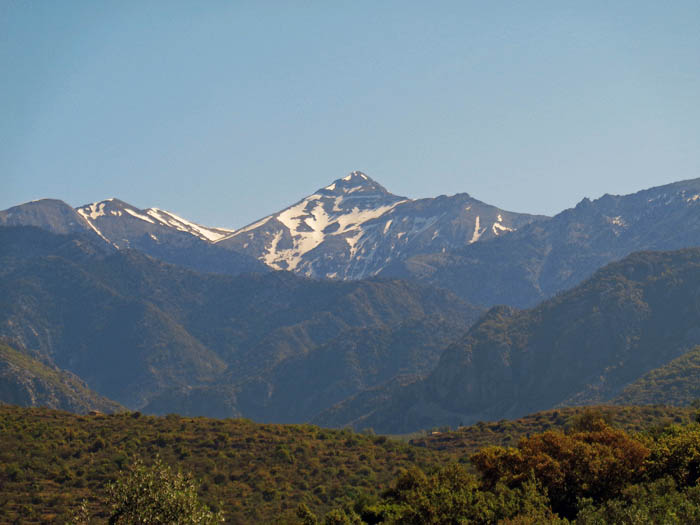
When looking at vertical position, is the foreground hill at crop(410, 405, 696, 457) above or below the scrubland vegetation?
below

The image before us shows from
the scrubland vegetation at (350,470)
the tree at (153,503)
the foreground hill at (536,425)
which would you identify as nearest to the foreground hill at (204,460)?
the scrubland vegetation at (350,470)

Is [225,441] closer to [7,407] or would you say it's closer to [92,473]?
[92,473]

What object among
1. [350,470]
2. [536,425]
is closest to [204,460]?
[350,470]

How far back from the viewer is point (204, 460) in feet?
468

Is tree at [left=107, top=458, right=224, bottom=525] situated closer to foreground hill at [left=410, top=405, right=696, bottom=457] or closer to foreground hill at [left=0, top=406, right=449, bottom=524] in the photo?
foreground hill at [left=0, top=406, right=449, bottom=524]

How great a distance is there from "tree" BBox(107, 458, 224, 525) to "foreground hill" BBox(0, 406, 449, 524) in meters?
52.2

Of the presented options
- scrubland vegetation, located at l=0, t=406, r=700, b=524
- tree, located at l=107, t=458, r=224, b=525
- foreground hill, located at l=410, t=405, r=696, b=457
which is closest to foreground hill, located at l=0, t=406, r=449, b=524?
scrubland vegetation, located at l=0, t=406, r=700, b=524

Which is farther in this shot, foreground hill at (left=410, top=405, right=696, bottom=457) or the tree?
foreground hill at (left=410, top=405, right=696, bottom=457)

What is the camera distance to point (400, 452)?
6344 inches

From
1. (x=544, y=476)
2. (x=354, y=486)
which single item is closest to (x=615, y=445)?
(x=544, y=476)

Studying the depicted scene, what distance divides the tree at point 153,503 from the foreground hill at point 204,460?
52166 millimetres

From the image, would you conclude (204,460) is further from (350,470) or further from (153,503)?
(153,503)

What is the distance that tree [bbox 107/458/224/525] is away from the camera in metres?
57.0

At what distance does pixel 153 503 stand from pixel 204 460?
87.3m
